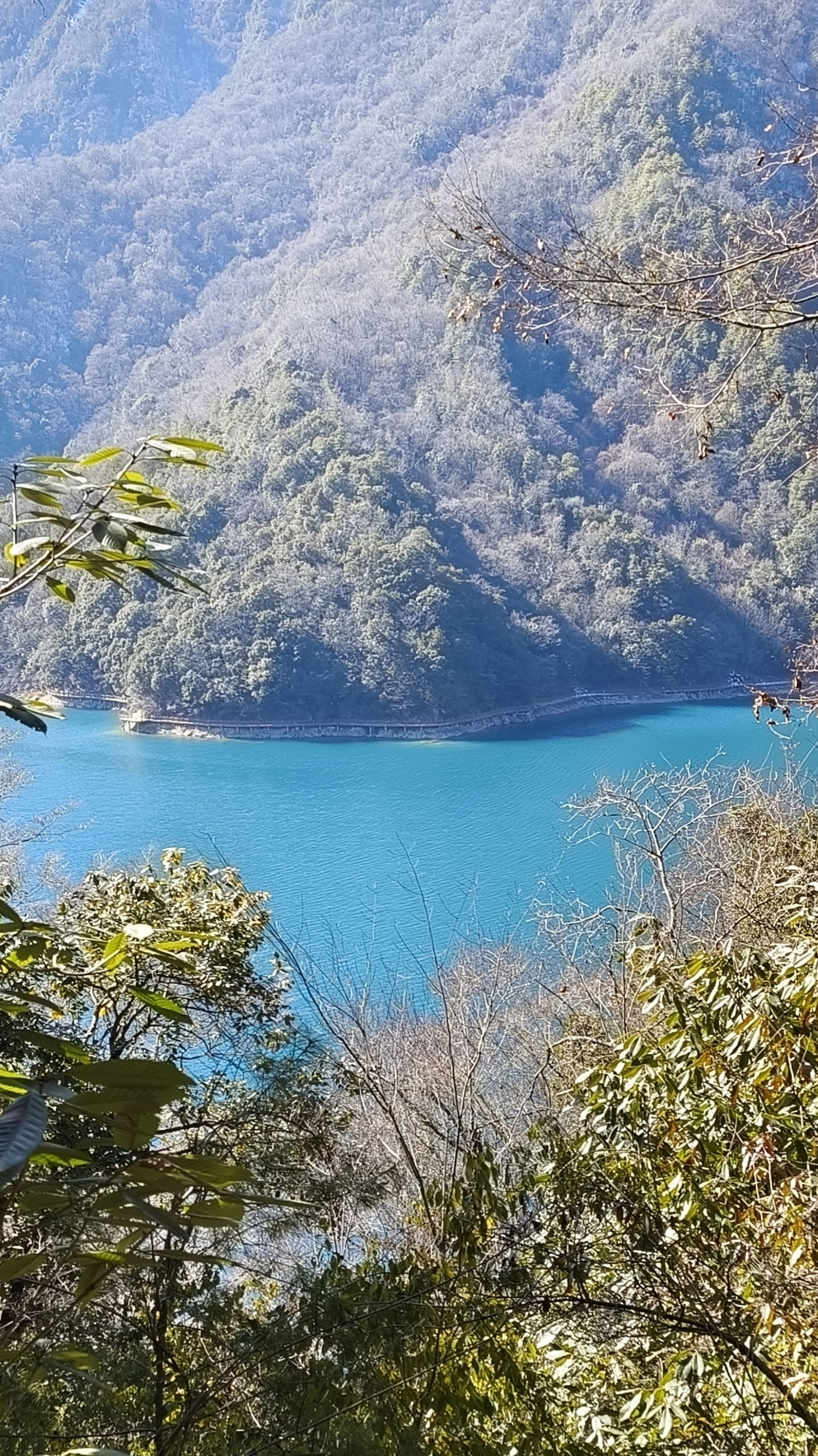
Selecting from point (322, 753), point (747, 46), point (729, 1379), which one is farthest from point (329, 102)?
point (729, 1379)

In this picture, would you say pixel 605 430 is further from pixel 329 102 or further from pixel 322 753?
pixel 329 102

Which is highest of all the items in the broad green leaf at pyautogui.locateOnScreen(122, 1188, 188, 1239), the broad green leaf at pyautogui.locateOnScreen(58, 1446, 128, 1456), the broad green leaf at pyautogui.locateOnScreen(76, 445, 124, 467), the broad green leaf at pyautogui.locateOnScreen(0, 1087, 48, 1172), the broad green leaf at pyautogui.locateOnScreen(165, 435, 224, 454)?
the broad green leaf at pyautogui.locateOnScreen(165, 435, 224, 454)

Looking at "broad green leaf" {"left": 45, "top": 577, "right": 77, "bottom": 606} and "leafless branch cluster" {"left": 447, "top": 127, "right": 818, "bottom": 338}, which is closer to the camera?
"broad green leaf" {"left": 45, "top": 577, "right": 77, "bottom": 606}

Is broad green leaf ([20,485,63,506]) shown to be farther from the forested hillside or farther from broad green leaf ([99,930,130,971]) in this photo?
Result: the forested hillside

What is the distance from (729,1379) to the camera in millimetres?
1218

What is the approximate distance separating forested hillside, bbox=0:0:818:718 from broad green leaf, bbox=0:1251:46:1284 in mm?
14812

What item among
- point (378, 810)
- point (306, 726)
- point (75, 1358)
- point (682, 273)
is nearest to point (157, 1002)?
point (75, 1358)

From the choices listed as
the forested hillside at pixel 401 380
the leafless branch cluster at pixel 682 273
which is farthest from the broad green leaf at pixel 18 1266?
the forested hillside at pixel 401 380

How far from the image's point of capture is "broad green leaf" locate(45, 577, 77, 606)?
0.54 m

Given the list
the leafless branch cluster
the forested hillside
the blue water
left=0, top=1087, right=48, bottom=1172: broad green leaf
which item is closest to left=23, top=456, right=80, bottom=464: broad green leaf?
left=0, top=1087, right=48, bottom=1172: broad green leaf

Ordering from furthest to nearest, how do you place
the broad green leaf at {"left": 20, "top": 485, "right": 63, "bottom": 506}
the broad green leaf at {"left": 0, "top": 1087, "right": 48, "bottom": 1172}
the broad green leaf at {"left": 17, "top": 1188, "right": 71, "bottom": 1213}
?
the broad green leaf at {"left": 20, "top": 485, "right": 63, "bottom": 506} → the broad green leaf at {"left": 17, "top": 1188, "right": 71, "bottom": 1213} → the broad green leaf at {"left": 0, "top": 1087, "right": 48, "bottom": 1172}

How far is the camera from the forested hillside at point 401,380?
25172 mm

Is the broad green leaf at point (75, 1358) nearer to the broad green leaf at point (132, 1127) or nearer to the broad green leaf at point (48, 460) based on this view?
the broad green leaf at point (132, 1127)

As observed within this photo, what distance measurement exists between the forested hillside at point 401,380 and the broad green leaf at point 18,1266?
14.8 metres
